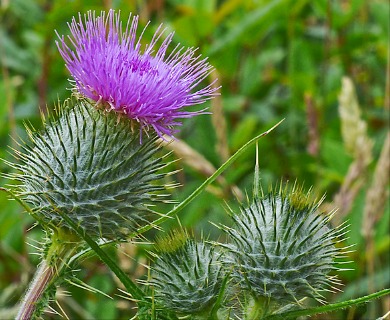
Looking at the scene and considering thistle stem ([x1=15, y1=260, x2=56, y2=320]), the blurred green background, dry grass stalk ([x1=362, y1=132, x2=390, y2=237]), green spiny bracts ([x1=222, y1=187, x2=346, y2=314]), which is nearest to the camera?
thistle stem ([x1=15, y1=260, x2=56, y2=320])

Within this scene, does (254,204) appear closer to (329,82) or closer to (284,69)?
(329,82)

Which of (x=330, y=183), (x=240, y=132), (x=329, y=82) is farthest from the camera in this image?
(x=329, y=82)

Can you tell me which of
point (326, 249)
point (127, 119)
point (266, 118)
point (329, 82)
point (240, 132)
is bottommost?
point (326, 249)

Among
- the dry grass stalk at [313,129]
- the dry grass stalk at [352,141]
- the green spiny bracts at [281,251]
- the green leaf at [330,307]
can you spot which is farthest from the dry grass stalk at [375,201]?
the green leaf at [330,307]

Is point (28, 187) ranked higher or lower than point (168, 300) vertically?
higher

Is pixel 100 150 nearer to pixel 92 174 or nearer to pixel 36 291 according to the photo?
pixel 92 174

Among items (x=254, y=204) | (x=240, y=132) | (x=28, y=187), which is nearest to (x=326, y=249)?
(x=254, y=204)

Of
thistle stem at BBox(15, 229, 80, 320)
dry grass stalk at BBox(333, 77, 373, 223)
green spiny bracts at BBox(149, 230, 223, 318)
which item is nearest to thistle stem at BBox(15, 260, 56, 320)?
thistle stem at BBox(15, 229, 80, 320)

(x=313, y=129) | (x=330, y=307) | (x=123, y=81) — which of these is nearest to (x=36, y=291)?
(x=123, y=81)

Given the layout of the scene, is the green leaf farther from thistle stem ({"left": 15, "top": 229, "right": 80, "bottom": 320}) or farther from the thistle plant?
thistle stem ({"left": 15, "top": 229, "right": 80, "bottom": 320})
